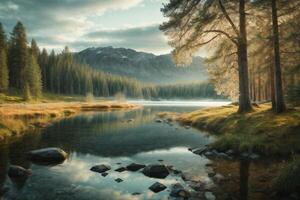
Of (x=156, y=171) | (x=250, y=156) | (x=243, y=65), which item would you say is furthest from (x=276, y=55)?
(x=156, y=171)

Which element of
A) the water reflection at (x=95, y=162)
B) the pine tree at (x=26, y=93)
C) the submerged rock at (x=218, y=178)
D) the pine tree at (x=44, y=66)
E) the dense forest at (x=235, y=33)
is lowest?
the water reflection at (x=95, y=162)

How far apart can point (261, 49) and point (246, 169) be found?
14342mm

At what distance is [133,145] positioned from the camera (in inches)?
994

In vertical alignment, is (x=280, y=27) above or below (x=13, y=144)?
above

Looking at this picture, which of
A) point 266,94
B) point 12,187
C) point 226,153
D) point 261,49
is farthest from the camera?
point 266,94

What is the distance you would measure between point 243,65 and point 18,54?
81456mm

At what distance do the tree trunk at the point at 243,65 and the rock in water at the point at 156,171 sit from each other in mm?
16966

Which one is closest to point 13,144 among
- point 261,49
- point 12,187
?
point 12,187

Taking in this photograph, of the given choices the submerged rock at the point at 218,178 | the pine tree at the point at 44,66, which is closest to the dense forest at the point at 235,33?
the submerged rock at the point at 218,178

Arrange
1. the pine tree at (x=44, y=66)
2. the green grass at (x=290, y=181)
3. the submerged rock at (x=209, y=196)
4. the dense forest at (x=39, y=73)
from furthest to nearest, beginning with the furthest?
1. the pine tree at (x=44, y=66)
2. the dense forest at (x=39, y=73)
3. the submerged rock at (x=209, y=196)
4. the green grass at (x=290, y=181)

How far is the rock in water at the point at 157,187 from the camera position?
12836mm

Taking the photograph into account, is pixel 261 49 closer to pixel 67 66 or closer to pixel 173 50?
pixel 173 50

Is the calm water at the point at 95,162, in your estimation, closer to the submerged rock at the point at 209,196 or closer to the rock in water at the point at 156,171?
the rock in water at the point at 156,171

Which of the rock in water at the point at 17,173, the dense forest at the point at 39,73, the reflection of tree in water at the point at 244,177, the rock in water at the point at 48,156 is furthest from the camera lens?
the dense forest at the point at 39,73
